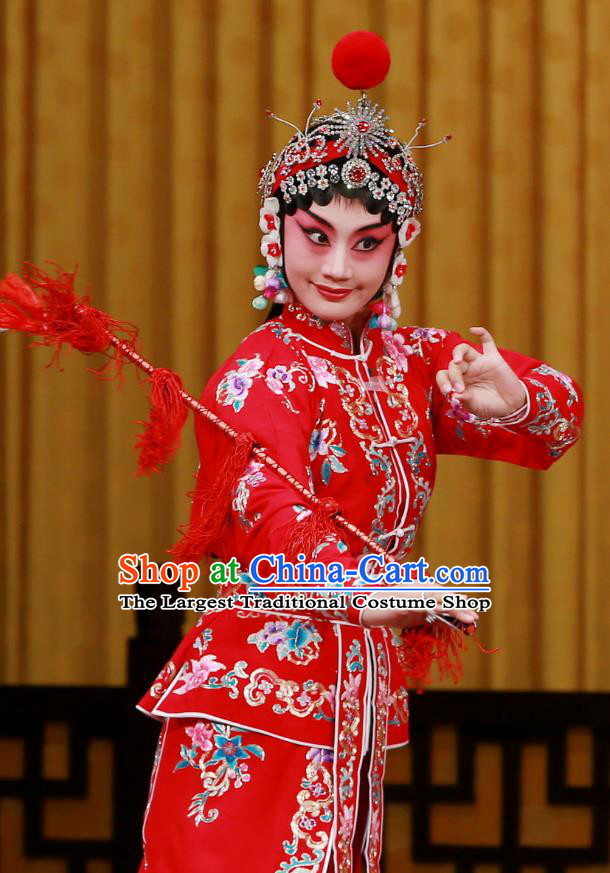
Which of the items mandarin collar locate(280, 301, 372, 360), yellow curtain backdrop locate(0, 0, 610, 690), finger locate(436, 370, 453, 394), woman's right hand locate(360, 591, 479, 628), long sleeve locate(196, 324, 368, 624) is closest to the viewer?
woman's right hand locate(360, 591, 479, 628)

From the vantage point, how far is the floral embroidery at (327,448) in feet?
5.39

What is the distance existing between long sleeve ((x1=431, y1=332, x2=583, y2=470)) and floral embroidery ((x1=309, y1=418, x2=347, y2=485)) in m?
0.23

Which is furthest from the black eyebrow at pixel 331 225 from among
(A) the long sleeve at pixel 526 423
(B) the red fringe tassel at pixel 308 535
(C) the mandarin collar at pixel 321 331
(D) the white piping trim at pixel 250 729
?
(D) the white piping trim at pixel 250 729

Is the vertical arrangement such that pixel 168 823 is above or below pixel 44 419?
below

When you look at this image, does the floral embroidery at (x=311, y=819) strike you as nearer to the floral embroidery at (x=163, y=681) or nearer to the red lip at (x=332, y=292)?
the floral embroidery at (x=163, y=681)

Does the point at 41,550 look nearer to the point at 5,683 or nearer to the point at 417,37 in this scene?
the point at 5,683

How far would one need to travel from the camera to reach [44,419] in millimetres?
2664

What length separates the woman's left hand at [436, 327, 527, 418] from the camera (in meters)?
1.70

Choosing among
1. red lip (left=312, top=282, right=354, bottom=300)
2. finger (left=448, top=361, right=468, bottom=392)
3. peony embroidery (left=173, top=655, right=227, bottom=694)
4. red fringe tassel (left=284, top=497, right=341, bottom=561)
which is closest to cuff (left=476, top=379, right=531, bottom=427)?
finger (left=448, top=361, right=468, bottom=392)

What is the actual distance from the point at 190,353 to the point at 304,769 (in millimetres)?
1192

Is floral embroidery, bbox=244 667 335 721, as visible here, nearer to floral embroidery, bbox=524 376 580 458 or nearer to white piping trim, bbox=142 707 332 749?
white piping trim, bbox=142 707 332 749

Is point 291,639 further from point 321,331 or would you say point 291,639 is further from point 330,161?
point 330,161

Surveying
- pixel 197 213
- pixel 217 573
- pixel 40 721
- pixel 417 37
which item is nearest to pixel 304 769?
pixel 217 573

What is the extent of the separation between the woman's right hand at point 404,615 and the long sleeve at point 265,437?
1.3 inches
